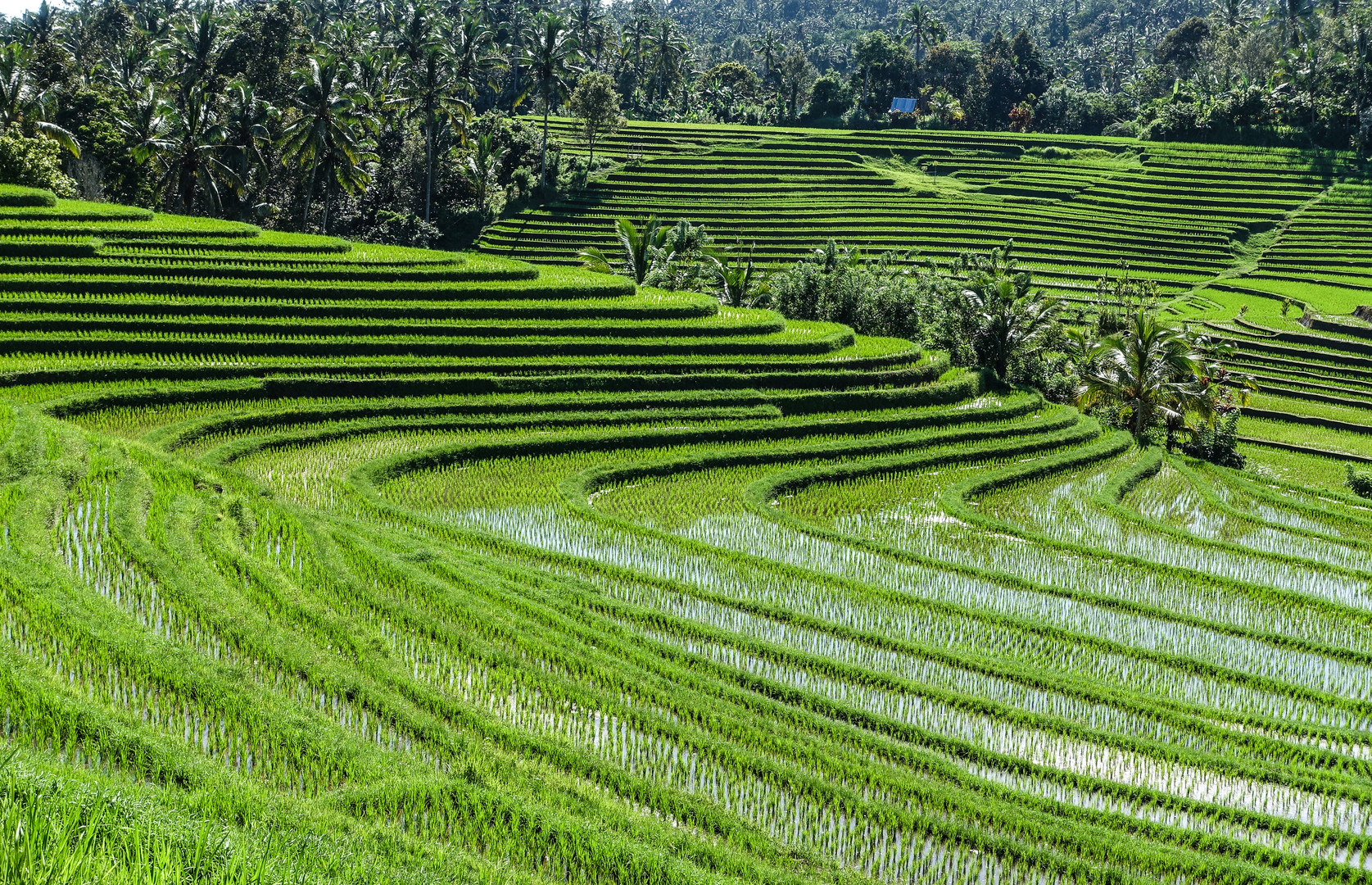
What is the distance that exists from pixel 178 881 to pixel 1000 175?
59.3 meters

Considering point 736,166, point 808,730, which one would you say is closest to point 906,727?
point 808,730

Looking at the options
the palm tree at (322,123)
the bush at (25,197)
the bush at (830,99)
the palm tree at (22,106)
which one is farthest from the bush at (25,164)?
the bush at (830,99)

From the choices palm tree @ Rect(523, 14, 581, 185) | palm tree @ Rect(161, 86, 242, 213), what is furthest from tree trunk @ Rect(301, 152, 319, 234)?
palm tree @ Rect(523, 14, 581, 185)

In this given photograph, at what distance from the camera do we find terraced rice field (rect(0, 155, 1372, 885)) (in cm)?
735

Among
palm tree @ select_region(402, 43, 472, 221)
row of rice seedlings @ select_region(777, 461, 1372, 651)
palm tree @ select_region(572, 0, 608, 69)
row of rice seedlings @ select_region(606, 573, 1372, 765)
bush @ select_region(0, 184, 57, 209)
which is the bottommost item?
row of rice seedlings @ select_region(777, 461, 1372, 651)

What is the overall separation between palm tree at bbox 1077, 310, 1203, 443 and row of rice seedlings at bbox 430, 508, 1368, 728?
44.0ft

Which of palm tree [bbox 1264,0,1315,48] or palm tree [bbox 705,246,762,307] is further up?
palm tree [bbox 1264,0,1315,48]

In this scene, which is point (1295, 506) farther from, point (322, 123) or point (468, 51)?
point (468, 51)

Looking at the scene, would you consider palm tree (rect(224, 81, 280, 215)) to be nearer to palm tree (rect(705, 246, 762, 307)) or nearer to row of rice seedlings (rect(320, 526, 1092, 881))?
palm tree (rect(705, 246, 762, 307))

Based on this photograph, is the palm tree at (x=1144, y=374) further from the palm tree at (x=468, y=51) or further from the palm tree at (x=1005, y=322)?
the palm tree at (x=468, y=51)

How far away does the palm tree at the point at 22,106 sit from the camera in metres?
32.9

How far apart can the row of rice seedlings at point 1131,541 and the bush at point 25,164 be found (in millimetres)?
22360

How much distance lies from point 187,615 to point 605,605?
154 inches

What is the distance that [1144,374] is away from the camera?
25.0 metres
